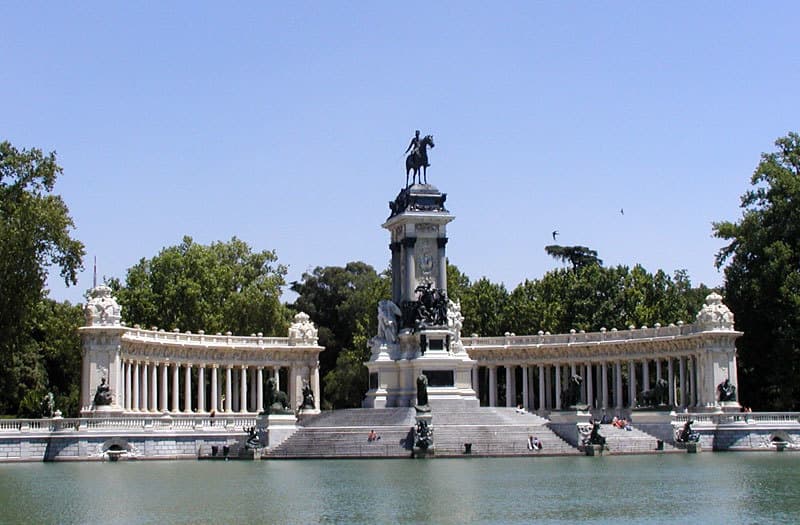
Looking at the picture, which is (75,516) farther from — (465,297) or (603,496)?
(465,297)

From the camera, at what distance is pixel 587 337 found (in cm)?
8625

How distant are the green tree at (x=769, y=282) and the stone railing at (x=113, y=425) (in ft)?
107

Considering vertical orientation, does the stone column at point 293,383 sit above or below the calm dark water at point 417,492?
above

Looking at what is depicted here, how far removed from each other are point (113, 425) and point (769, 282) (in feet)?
129

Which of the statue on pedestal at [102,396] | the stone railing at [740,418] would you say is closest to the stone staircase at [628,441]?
the stone railing at [740,418]

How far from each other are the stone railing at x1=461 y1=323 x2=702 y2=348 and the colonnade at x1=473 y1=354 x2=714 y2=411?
4.59ft

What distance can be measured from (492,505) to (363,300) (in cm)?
7924

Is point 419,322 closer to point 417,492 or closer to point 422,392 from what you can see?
point 422,392

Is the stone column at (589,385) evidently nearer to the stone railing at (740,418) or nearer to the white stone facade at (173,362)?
the white stone facade at (173,362)

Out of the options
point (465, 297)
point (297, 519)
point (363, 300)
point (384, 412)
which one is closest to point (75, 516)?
point (297, 519)

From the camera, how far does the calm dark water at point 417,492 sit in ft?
103

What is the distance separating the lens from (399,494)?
37312 mm

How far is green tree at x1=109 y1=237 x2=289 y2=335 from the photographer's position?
315 feet

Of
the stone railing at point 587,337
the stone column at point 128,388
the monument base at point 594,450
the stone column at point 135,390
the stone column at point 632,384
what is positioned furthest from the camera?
the stone column at point 632,384
